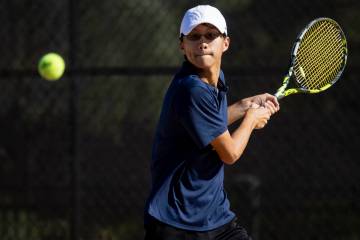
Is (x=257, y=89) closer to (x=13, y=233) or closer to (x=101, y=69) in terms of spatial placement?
(x=101, y=69)

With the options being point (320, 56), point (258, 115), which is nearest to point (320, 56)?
point (320, 56)

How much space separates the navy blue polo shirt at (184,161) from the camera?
3.74m

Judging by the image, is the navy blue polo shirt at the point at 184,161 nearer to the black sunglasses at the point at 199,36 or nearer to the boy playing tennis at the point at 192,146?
the boy playing tennis at the point at 192,146

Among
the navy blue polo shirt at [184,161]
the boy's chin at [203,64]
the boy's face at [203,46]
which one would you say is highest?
the boy's face at [203,46]

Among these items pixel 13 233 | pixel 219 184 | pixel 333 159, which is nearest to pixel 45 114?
pixel 13 233

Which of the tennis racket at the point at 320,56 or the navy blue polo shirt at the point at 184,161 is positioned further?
the tennis racket at the point at 320,56

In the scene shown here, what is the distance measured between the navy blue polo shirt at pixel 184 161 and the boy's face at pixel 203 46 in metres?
0.06

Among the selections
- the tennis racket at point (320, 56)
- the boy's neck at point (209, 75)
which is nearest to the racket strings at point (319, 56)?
the tennis racket at point (320, 56)

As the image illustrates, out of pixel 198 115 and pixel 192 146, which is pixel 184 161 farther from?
pixel 198 115

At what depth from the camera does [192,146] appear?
3812 millimetres

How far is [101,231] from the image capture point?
657 cm

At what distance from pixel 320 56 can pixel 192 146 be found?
117cm

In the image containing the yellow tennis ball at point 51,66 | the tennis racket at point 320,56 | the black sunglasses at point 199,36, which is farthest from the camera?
the yellow tennis ball at point 51,66

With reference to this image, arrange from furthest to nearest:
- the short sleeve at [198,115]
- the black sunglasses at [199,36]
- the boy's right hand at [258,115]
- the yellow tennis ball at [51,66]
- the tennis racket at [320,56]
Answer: the yellow tennis ball at [51,66] → the tennis racket at [320,56] → the boy's right hand at [258,115] → the black sunglasses at [199,36] → the short sleeve at [198,115]
